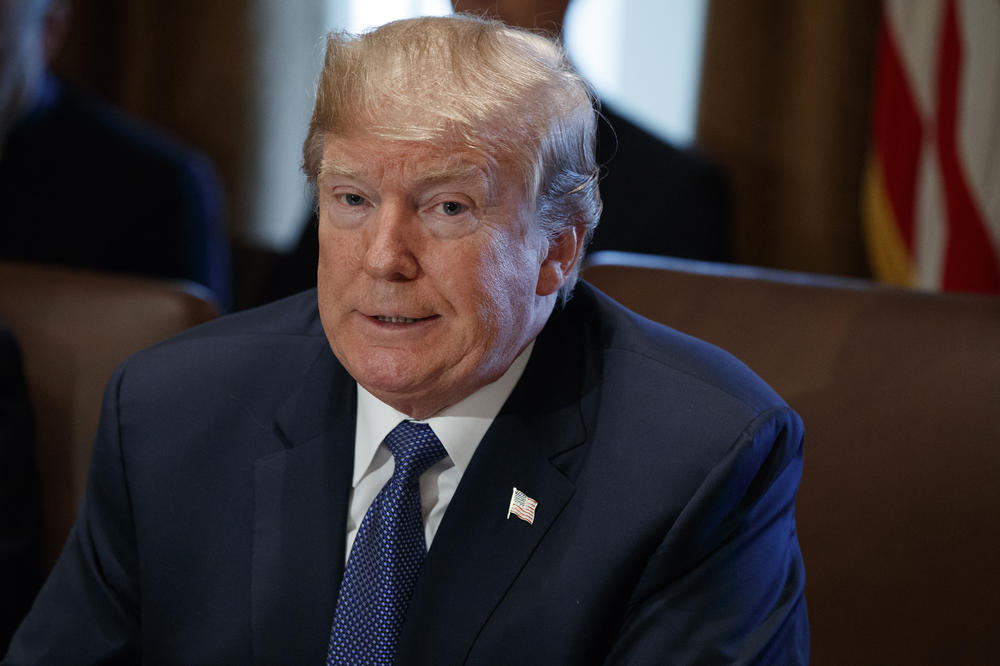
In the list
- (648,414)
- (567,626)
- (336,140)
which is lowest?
(567,626)

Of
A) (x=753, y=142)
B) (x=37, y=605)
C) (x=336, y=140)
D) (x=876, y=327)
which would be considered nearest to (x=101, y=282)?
(x=37, y=605)

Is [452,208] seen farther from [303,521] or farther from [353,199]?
[303,521]

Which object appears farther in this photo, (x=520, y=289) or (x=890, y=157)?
(x=890, y=157)

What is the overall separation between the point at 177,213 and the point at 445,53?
1859 mm

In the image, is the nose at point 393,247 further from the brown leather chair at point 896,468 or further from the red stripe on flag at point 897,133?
the red stripe on flag at point 897,133

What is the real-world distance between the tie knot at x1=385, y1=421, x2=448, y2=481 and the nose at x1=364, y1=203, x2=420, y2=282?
0.22 m

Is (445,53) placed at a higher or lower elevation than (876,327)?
higher

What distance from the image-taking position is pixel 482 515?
1264 mm

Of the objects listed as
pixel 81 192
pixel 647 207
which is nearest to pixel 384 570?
pixel 647 207

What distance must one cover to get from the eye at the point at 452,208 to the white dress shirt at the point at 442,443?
0.25 meters

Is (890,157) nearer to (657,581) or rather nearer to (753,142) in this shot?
(753,142)

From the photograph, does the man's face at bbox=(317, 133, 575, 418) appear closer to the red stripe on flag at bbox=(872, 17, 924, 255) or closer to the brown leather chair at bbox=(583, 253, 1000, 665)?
the brown leather chair at bbox=(583, 253, 1000, 665)

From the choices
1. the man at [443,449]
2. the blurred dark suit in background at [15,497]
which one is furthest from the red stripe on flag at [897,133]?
the blurred dark suit in background at [15,497]

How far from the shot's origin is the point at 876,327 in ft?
5.24
